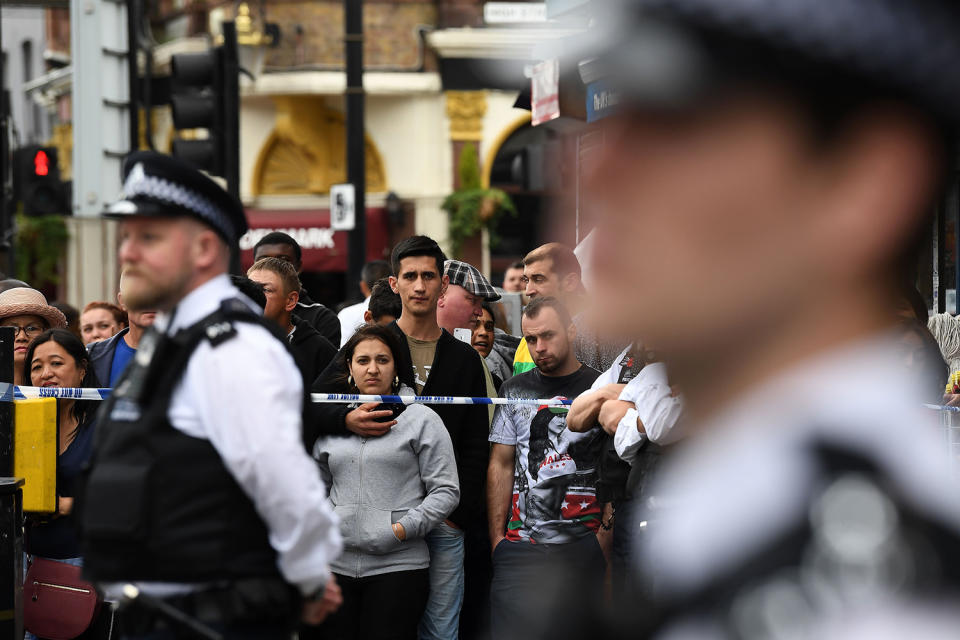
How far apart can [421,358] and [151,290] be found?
3220 millimetres

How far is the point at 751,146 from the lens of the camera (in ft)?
3.19

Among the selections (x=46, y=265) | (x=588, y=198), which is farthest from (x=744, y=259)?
(x=46, y=265)

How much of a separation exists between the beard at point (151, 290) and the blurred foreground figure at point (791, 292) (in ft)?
9.84

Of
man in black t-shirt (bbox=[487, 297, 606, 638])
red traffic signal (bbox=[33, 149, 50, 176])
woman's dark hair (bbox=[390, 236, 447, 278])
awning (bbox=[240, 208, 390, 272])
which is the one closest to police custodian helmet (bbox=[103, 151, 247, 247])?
man in black t-shirt (bbox=[487, 297, 606, 638])

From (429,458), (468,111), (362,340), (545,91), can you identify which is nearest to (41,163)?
(545,91)

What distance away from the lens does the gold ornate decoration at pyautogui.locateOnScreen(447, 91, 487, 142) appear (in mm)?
24406

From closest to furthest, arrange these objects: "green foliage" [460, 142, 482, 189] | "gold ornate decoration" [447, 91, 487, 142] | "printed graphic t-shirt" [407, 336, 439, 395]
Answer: "printed graphic t-shirt" [407, 336, 439, 395] → "green foliage" [460, 142, 482, 189] → "gold ornate decoration" [447, 91, 487, 142]

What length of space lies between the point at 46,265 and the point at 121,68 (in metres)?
17.1

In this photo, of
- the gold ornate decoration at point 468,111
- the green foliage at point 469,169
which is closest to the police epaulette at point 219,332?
the green foliage at point 469,169

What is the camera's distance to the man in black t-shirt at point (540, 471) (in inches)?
254

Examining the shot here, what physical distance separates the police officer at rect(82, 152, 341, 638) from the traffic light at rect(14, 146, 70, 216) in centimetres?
1202

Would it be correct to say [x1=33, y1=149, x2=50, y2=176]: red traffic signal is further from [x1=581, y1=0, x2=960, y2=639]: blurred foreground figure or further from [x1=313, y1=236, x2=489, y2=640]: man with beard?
[x1=581, y1=0, x2=960, y2=639]: blurred foreground figure

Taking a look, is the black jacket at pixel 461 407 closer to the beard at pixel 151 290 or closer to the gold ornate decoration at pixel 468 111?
the beard at pixel 151 290

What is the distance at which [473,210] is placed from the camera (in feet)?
77.8
